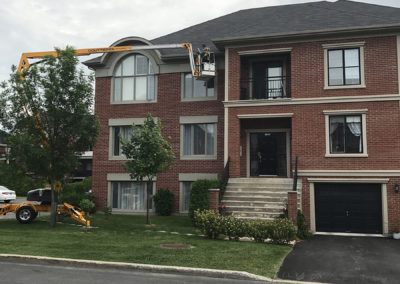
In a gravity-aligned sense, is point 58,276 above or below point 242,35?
below

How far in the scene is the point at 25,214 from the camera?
57.9 feet

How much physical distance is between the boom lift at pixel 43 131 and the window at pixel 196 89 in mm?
1207

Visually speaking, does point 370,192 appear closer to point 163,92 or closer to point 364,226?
point 364,226

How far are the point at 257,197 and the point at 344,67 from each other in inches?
268

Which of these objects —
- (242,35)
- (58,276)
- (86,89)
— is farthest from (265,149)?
(58,276)

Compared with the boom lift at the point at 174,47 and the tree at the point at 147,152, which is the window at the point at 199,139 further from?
the tree at the point at 147,152

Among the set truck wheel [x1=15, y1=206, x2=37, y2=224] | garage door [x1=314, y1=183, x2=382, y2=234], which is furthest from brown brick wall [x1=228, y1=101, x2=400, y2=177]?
truck wheel [x1=15, y1=206, x2=37, y2=224]

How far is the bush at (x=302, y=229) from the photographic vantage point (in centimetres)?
1480

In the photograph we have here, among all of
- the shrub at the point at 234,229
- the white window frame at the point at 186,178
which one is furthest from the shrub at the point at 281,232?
the white window frame at the point at 186,178

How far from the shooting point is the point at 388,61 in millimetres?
16625

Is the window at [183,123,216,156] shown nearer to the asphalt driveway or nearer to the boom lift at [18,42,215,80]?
the boom lift at [18,42,215,80]

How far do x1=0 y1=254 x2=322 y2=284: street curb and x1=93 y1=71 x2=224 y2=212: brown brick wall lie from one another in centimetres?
1118

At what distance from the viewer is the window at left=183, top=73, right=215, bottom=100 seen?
2103cm

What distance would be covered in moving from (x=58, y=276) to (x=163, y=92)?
14217 millimetres
